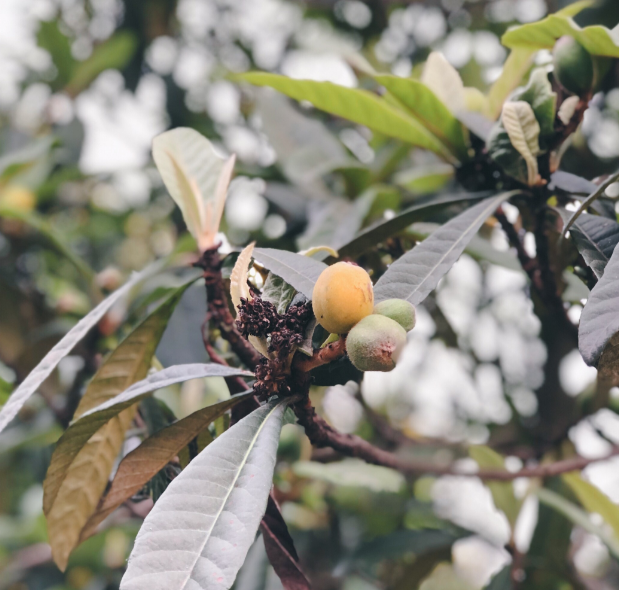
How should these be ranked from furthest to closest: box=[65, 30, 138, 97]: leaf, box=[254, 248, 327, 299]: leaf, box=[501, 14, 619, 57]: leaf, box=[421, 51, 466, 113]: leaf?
1. box=[65, 30, 138, 97]: leaf
2. box=[421, 51, 466, 113]: leaf
3. box=[501, 14, 619, 57]: leaf
4. box=[254, 248, 327, 299]: leaf

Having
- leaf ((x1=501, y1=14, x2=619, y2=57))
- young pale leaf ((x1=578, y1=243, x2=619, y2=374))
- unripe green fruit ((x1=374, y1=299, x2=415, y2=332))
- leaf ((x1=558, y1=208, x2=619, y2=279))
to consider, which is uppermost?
leaf ((x1=501, y1=14, x2=619, y2=57))

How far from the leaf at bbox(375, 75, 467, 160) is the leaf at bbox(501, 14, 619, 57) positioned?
123mm

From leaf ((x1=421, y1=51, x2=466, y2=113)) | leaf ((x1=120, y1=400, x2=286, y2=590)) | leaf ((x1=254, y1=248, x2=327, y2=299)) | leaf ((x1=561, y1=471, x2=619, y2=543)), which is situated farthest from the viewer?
leaf ((x1=561, y1=471, x2=619, y2=543))

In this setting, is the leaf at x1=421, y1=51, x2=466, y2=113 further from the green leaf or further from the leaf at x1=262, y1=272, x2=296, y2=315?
the leaf at x1=262, y1=272, x2=296, y2=315

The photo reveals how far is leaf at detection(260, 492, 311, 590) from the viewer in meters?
0.57

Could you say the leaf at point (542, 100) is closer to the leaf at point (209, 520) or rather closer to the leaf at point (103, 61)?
the leaf at point (209, 520)

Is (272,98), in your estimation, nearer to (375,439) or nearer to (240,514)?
(375,439)

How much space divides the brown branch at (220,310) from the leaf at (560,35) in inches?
19.7

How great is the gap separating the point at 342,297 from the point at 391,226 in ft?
1.11

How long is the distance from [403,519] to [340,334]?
1.14 m

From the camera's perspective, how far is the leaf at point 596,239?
607 mm

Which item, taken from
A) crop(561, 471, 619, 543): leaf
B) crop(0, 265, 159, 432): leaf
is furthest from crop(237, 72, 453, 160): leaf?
crop(561, 471, 619, 543): leaf

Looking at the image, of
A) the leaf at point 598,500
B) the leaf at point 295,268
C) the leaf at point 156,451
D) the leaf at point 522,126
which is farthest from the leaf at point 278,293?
the leaf at point 598,500

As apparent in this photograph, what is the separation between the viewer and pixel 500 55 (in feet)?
6.53
